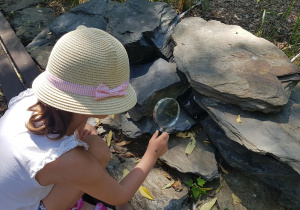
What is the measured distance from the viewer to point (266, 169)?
2182 millimetres

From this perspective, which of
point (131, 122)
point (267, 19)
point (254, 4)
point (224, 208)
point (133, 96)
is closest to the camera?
point (133, 96)

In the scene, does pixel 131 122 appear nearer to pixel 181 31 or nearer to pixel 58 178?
pixel 181 31

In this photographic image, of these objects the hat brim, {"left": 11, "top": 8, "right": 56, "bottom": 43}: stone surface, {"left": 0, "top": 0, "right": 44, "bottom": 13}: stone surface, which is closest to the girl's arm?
the hat brim

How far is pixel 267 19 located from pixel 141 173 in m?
2.93

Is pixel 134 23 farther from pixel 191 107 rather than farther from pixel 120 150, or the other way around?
pixel 120 150

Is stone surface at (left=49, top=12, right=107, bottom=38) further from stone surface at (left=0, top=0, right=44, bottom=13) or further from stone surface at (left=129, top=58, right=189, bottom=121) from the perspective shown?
stone surface at (left=0, top=0, right=44, bottom=13)

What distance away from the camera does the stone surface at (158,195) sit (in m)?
2.21

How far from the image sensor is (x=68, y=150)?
1.50 meters

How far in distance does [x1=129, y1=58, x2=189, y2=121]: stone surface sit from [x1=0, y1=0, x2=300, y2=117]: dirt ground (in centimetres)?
150

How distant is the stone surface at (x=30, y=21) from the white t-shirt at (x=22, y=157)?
2.57 metres

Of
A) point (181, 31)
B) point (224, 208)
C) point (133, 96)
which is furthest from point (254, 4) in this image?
point (133, 96)

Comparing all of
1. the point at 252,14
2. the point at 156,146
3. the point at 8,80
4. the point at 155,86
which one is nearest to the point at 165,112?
the point at 156,146

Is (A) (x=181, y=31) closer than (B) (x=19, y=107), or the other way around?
(B) (x=19, y=107)

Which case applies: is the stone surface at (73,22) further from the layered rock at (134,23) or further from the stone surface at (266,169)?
the stone surface at (266,169)
